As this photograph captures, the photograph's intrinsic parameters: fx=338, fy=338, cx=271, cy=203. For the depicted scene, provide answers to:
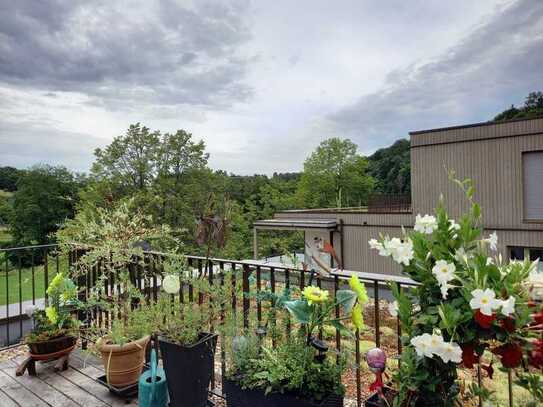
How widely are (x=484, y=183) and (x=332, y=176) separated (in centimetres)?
1369

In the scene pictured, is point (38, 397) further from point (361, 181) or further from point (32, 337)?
point (361, 181)

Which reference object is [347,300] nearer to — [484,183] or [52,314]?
[52,314]

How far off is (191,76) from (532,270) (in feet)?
30.5

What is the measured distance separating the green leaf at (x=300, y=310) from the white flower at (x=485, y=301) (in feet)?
2.33

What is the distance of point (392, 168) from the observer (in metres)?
26.2

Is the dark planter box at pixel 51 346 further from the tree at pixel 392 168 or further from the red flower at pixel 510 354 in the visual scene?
the tree at pixel 392 168

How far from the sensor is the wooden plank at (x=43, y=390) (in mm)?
2109

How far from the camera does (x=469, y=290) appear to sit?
3.41 ft

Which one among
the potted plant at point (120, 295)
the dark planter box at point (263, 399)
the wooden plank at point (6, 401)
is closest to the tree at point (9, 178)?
the potted plant at point (120, 295)

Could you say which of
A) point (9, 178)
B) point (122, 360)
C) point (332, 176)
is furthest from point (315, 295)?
point (9, 178)

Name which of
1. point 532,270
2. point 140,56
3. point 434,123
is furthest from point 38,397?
point 434,123

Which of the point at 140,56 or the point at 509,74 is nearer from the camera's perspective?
the point at 140,56

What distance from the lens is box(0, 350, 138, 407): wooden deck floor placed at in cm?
211

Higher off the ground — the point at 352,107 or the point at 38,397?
the point at 352,107
